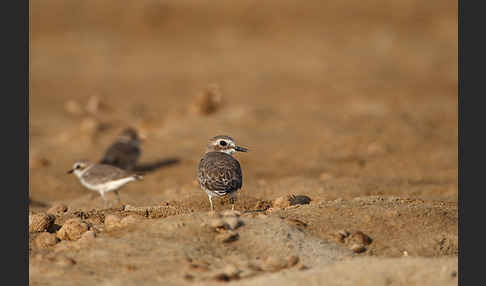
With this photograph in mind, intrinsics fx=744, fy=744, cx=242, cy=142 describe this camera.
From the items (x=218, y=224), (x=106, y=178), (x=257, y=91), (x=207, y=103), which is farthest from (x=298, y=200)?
(x=257, y=91)

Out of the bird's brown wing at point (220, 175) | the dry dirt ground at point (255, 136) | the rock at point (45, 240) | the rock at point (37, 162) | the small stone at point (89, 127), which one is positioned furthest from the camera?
the small stone at point (89, 127)

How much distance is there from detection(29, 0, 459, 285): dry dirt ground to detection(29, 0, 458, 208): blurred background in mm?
68

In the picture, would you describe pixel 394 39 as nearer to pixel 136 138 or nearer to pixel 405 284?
pixel 136 138

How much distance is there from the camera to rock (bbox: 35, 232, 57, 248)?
6.57 meters

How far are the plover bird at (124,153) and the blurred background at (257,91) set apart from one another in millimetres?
582

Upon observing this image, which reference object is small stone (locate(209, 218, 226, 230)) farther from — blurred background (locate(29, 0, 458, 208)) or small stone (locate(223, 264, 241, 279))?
blurred background (locate(29, 0, 458, 208))

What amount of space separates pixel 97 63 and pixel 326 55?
316 inches

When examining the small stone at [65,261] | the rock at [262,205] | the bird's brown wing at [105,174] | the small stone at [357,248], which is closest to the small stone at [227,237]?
the small stone at [357,248]

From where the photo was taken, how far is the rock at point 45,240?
6.57m

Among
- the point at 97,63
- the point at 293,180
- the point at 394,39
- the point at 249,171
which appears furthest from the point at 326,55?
the point at 293,180

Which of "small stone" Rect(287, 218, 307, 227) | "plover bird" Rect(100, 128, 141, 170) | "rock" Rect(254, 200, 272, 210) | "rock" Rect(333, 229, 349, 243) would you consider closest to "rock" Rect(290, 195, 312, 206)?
"rock" Rect(254, 200, 272, 210)

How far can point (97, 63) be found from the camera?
26.1 metres

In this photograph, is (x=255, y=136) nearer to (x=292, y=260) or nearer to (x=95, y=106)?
(x=95, y=106)

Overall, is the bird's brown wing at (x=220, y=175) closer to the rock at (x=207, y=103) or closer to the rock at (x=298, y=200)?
the rock at (x=298, y=200)
